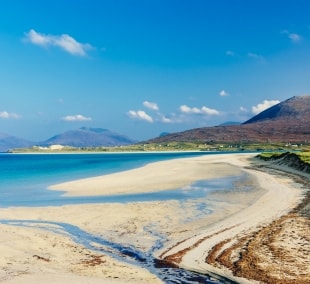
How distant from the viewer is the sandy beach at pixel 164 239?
16047 millimetres

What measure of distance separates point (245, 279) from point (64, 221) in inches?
643

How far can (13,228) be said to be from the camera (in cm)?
2548

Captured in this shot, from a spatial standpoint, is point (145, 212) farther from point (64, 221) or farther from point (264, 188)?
point (264, 188)

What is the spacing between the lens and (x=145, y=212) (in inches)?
Answer: 1216

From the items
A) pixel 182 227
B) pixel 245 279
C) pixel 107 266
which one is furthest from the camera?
pixel 182 227

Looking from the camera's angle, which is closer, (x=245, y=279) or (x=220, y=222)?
(x=245, y=279)

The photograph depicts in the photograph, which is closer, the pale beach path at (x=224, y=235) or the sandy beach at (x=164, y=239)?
the sandy beach at (x=164, y=239)

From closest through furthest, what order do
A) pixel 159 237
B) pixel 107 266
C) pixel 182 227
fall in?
pixel 107 266 → pixel 159 237 → pixel 182 227

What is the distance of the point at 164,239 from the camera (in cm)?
2230

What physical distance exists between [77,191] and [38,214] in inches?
629

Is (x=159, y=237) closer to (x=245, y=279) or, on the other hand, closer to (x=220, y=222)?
(x=220, y=222)

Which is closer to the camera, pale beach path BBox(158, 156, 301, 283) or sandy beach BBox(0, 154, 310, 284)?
sandy beach BBox(0, 154, 310, 284)

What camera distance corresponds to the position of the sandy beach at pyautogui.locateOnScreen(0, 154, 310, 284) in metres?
16.0

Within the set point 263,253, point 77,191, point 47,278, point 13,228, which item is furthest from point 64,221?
point 77,191
